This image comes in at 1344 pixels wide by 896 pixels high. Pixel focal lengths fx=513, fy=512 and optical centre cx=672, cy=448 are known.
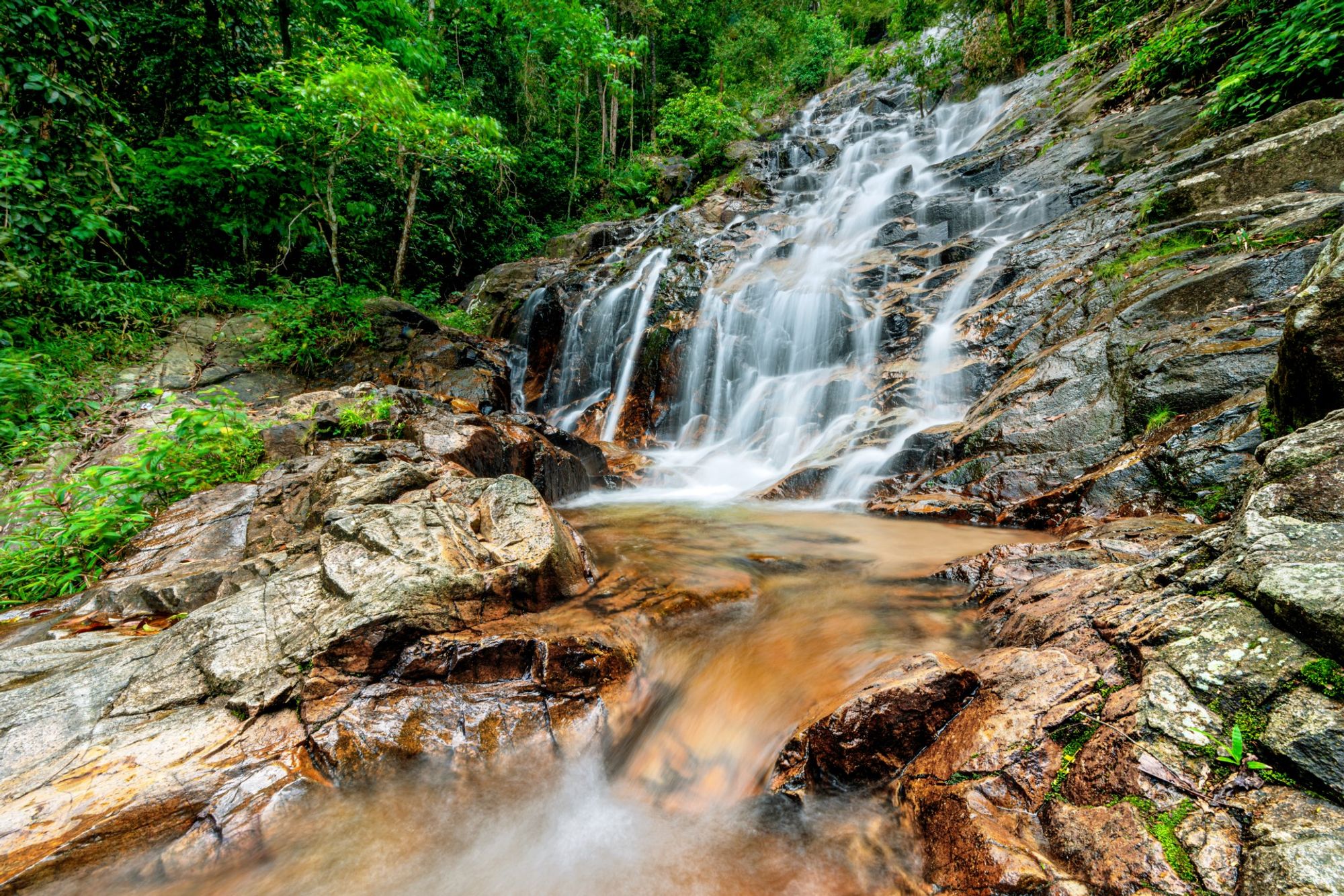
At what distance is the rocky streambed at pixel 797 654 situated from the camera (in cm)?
155

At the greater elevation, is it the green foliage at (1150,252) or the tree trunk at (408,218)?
the tree trunk at (408,218)

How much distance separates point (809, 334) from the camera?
966 cm

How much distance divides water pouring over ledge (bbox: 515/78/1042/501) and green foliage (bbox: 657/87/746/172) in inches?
250

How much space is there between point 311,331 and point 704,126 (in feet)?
54.0

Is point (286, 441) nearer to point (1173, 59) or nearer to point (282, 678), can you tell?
point (282, 678)

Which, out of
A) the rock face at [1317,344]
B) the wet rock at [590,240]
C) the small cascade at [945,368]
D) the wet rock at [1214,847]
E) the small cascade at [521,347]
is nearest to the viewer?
the wet rock at [1214,847]

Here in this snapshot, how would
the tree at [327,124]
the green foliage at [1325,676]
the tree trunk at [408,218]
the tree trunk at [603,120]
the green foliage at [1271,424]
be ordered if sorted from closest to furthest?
the green foliage at [1325,676]
the green foliage at [1271,424]
the tree at [327,124]
the tree trunk at [408,218]
the tree trunk at [603,120]

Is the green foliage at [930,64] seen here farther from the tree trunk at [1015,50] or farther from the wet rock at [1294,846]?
the wet rock at [1294,846]

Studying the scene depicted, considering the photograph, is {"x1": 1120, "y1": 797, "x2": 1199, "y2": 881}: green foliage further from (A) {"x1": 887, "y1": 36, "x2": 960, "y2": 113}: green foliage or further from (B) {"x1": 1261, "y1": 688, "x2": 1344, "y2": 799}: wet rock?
(A) {"x1": 887, "y1": 36, "x2": 960, "y2": 113}: green foliage

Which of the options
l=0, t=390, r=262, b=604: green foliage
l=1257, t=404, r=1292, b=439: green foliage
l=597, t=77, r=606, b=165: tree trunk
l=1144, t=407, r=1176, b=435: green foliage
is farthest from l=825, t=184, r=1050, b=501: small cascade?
l=597, t=77, r=606, b=165: tree trunk

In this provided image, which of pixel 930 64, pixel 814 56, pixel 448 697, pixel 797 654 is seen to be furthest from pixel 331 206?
pixel 814 56

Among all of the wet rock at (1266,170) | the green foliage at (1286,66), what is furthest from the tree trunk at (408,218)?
the green foliage at (1286,66)

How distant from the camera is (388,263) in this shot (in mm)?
15414

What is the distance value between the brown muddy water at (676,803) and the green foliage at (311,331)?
845cm
